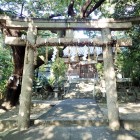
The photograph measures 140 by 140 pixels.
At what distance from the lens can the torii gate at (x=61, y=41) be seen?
23.1 ft

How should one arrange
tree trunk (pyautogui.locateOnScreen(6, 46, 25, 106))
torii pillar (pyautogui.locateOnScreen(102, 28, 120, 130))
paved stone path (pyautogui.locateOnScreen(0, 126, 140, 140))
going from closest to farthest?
paved stone path (pyautogui.locateOnScreen(0, 126, 140, 140)) < torii pillar (pyautogui.locateOnScreen(102, 28, 120, 130)) < tree trunk (pyautogui.locateOnScreen(6, 46, 25, 106))

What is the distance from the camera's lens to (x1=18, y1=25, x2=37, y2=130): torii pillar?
274 inches

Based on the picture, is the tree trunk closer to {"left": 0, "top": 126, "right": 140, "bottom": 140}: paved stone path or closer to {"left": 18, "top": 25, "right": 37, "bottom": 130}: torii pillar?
{"left": 18, "top": 25, "right": 37, "bottom": 130}: torii pillar

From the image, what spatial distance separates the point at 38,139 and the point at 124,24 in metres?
4.59

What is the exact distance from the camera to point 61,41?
7.38m

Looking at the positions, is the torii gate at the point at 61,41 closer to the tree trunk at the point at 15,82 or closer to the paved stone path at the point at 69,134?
the paved stone path at the point at 69,134

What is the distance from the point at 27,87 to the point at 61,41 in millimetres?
1858

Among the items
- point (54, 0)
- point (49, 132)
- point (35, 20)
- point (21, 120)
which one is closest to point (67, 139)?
point (49, 132)

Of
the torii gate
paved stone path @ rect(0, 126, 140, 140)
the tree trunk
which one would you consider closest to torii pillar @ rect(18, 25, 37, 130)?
the torii gate

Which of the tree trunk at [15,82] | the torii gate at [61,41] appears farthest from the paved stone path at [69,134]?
the tree trunk at [15,82]

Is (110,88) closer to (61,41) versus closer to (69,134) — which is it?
(69,134)

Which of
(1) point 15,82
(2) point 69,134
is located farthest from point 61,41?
(1) point 15,82

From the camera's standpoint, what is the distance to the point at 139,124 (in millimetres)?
7094

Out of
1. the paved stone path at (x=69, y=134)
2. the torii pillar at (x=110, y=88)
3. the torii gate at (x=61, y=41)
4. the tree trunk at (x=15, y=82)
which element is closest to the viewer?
the paved stone path at (x=69, y=134)
